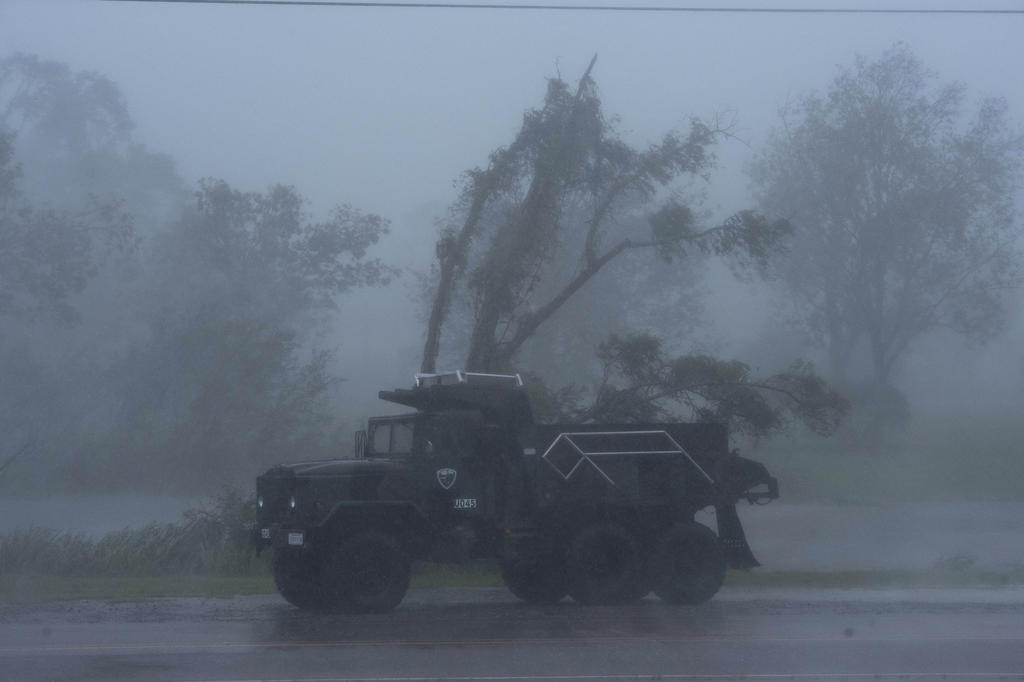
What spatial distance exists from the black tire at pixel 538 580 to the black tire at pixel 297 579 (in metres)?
2.48

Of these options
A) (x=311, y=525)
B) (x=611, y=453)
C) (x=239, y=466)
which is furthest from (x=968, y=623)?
(x=239, y=466)

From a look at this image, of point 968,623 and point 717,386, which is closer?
point 968,623

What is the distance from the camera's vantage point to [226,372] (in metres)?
33.6

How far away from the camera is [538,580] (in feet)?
49.4

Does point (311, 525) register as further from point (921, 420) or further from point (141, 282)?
point (141, 282)

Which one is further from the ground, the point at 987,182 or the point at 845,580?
the point at 987,182

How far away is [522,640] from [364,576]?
9.75 ft

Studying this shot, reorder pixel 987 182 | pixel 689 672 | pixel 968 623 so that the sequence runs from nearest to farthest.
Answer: pixel 689 672
pixel 968 623
pixel 987 182

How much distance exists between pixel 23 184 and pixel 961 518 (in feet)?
104

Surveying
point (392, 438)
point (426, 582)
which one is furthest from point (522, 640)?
point (426, 582)

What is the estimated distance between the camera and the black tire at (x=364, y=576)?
13.4m

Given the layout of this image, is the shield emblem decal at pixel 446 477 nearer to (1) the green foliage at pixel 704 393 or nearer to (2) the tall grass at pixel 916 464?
(1) the green foliage at pixel 704 393

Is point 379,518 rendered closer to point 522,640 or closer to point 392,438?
point 392,438

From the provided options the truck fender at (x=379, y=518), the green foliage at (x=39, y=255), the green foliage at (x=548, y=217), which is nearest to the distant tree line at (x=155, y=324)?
the green foliage at (x=39, y=255)
